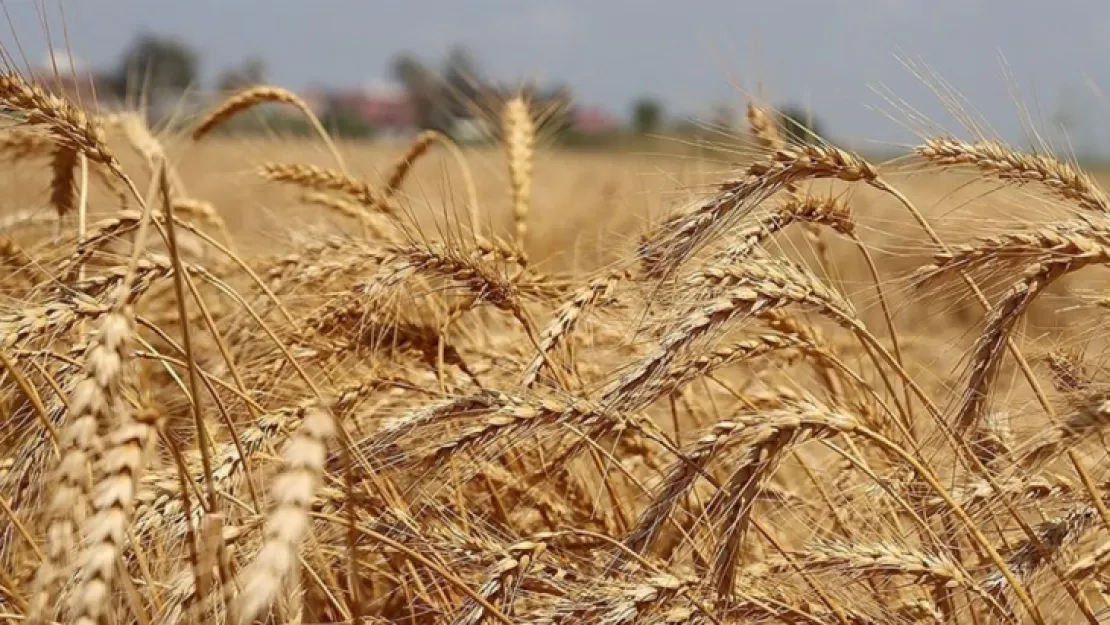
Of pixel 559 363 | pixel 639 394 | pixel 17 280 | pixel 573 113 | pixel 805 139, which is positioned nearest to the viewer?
pixel 639 394

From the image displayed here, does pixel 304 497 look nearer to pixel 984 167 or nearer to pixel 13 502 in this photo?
pixel 13 502

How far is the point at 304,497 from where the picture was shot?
87 cm

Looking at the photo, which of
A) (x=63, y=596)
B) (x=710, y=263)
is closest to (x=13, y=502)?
(x=63, y=596)

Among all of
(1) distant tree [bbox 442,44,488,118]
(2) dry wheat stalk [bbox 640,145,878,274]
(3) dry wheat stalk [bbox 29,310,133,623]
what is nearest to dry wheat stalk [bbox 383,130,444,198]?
(1) distant tree [bbox 442,44,488,118]

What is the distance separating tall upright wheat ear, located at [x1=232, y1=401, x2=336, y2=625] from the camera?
794 mm

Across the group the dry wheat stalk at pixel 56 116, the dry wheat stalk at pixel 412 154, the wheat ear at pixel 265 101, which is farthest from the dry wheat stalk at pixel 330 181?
the dry wheat stalk at pixel 56 116

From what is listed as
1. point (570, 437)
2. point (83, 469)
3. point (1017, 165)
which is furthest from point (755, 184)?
point (83, 469)

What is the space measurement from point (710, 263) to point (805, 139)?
27 centimetres

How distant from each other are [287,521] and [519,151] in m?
2.44

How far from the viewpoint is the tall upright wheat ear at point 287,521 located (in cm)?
79

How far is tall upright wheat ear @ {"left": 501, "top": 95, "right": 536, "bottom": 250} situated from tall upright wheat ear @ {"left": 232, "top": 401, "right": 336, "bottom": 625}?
6.57 feet

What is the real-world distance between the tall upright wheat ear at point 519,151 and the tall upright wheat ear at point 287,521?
6.57ft

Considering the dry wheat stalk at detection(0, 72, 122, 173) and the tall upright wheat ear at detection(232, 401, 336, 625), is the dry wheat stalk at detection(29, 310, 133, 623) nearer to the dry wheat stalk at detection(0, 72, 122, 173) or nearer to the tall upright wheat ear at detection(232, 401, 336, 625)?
the tall upright wheat ear at detection(232, 401, 336, 625)

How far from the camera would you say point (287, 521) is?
33.2 inches
